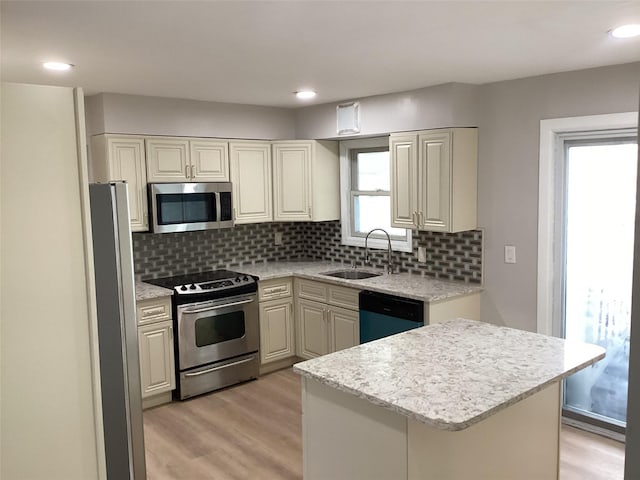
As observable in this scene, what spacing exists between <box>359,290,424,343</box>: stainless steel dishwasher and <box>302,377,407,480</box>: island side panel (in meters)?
1.61

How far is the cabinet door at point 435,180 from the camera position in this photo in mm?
4062

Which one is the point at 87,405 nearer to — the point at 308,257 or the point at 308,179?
the point at 308,179

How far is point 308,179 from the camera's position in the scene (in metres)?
5.13

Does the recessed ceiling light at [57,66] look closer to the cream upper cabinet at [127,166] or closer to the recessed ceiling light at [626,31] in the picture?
the cream upper cabinet at [127,166]

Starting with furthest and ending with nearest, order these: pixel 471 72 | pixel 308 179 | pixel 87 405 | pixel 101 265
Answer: pixel 308 179 < pixel 471 72 < pixel 101 265 < pixel 87 405

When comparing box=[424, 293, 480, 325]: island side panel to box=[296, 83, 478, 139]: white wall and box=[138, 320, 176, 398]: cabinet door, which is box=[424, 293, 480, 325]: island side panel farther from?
box=[138, 320, 176, 398]: cabinet door

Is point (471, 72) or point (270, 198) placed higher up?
point (471, 72)

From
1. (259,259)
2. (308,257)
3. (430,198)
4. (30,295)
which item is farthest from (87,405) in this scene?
(308,257)

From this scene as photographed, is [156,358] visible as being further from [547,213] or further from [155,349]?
[547,213]

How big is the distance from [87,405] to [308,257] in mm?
3963

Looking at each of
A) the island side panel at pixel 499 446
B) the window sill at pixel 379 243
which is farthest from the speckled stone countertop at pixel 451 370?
the window sill at pixel 379 243

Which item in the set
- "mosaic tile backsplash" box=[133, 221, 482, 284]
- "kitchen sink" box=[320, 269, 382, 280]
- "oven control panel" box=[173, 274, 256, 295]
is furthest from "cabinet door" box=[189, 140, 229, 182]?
"kitchen sink" box=[320, 269, 382, 280]

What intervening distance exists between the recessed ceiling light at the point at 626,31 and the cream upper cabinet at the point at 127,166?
323cm

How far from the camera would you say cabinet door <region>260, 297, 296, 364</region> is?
4.83 m
